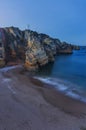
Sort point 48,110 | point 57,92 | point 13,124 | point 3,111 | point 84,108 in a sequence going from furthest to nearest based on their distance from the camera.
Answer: point 57,92 → point 84,108 → point 48,110 → point 3,111 → point 13,124

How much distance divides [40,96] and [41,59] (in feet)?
89.6

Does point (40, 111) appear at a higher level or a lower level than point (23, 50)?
lower

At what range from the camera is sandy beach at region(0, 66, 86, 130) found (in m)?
11.8

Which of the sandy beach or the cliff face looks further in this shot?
the cliff face

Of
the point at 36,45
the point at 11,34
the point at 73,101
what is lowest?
the point at 73,101

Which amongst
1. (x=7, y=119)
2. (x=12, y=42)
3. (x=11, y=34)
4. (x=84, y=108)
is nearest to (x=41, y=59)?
(x=12, y=42)

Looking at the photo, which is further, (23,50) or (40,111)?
(23,50)

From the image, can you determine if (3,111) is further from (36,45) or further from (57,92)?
(36,45)

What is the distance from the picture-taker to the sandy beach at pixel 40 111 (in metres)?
11.8

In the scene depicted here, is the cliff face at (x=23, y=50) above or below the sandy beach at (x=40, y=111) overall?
above

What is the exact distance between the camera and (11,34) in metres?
61.8

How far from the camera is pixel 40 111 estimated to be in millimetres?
14273

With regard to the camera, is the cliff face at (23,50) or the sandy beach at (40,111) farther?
the cliff face at (23,50)

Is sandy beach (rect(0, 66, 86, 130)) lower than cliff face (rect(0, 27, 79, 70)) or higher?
lower
